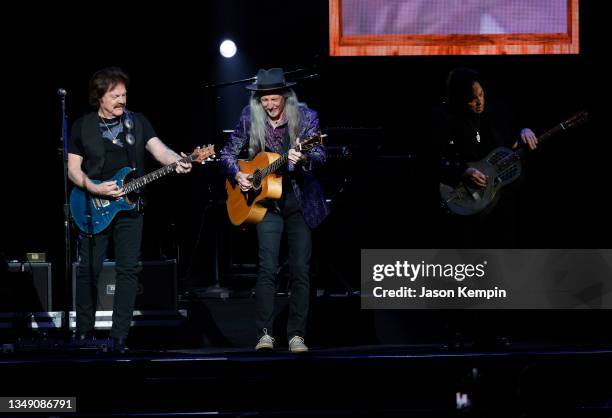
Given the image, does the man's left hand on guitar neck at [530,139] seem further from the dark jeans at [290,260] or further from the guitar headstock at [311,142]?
the dark jeans at [290,260]

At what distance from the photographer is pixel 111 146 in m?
6.23

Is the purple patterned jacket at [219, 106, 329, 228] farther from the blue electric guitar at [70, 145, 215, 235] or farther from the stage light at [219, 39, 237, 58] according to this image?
the stage light at [219, 39, 237, 58]

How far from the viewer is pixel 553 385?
336 centimetres

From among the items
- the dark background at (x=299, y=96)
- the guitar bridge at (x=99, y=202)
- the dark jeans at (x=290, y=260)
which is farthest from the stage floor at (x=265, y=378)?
the dark background at (x=299, y=96)

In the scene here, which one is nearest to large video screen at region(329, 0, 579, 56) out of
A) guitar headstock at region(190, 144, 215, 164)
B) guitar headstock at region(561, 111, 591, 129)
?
guitar headstock at region(561, 111, 591, 129)

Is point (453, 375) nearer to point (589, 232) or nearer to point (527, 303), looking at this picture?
point (527, 303)

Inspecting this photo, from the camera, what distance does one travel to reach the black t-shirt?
623cm

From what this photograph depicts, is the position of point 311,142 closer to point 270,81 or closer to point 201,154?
point 270,81

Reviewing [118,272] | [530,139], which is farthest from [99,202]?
[530,139]

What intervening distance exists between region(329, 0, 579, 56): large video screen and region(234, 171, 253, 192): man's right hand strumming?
200 centimetres

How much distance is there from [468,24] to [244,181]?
2.62 m

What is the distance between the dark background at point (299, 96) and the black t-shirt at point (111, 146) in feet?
5.79

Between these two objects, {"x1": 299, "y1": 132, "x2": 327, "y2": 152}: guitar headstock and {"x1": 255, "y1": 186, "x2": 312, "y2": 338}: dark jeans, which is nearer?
{"x1": 299, "y1": 132, "x2": 327, "y2": 152}: guitar headstock

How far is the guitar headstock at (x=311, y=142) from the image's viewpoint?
5824 mm
